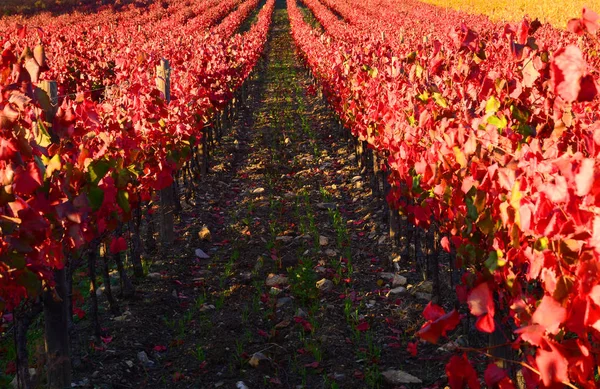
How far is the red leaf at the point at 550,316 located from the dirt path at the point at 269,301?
258 cm

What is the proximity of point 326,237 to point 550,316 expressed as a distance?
5.54 m

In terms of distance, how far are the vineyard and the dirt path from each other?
0.08 ft

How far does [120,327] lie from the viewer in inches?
203

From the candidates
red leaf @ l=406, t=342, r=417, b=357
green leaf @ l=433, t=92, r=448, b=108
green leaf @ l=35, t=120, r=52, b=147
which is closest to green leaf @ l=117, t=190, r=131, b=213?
green leaf @ l=35, t=120, r=52, b=147

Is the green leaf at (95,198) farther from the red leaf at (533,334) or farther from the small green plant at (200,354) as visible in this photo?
the red leaf at (533,334)

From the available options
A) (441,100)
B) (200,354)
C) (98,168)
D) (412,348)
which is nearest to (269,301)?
(200,354)

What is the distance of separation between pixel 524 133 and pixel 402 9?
37.4 metres

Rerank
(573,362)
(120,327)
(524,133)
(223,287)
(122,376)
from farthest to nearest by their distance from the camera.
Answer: (223,287), (120,327), (122,376), (524,133), (573,362)

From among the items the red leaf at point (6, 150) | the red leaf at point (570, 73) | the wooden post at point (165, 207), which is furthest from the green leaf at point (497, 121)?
the wooden post at point (165, 207)

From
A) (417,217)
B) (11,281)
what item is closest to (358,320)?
(417,217)

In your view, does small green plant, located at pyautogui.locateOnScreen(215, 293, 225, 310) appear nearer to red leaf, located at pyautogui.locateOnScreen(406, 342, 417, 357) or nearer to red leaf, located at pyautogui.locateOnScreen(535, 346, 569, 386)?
red leaf, located at pyautogui.locateOnScreen(406, 342, 417, 357)

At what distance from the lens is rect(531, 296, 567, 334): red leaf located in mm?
1856

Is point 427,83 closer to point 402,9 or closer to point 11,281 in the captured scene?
point 11,281

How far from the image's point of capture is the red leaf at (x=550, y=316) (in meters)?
1.86
